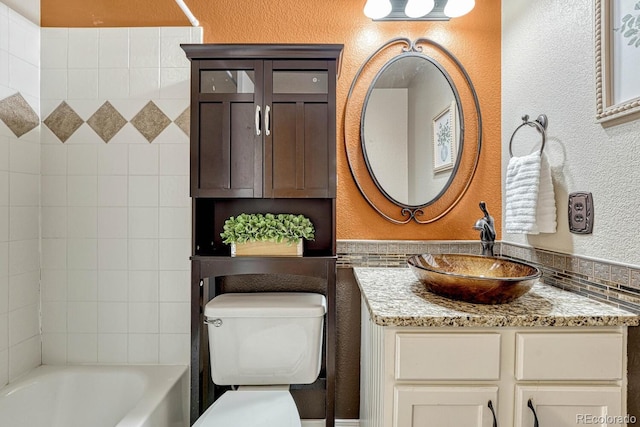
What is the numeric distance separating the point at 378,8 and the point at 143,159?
4.70 ft

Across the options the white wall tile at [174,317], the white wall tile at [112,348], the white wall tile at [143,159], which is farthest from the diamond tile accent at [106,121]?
the white wall tile at [112,348]

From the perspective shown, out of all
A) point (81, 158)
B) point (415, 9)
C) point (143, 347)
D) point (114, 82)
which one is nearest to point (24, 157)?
point (81, 158)

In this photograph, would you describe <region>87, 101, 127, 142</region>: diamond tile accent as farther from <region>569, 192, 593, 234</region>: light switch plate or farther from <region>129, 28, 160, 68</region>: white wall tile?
<region>569, 192, 593, 234</region>: light switch plate

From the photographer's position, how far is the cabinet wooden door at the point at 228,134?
1478mm

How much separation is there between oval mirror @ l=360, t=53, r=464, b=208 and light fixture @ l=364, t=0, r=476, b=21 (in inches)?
7.8

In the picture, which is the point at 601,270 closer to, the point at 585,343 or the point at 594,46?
the point at 585,343

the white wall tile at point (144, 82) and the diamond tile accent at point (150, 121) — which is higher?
the white wall tile at point (144, 82)

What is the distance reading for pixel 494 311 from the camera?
3.33ft

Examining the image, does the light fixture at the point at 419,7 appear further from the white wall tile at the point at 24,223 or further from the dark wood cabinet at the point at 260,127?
the white wall tile at the point at 24,223

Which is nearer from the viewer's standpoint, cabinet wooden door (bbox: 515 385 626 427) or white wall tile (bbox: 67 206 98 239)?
cabinet wooden door (bbox: 515 385 626 427)

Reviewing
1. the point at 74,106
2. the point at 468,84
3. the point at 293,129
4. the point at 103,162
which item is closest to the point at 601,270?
the point at 468,84

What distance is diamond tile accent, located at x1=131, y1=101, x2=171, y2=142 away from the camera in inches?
69.1

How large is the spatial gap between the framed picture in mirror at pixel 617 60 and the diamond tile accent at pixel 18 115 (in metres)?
2.45
